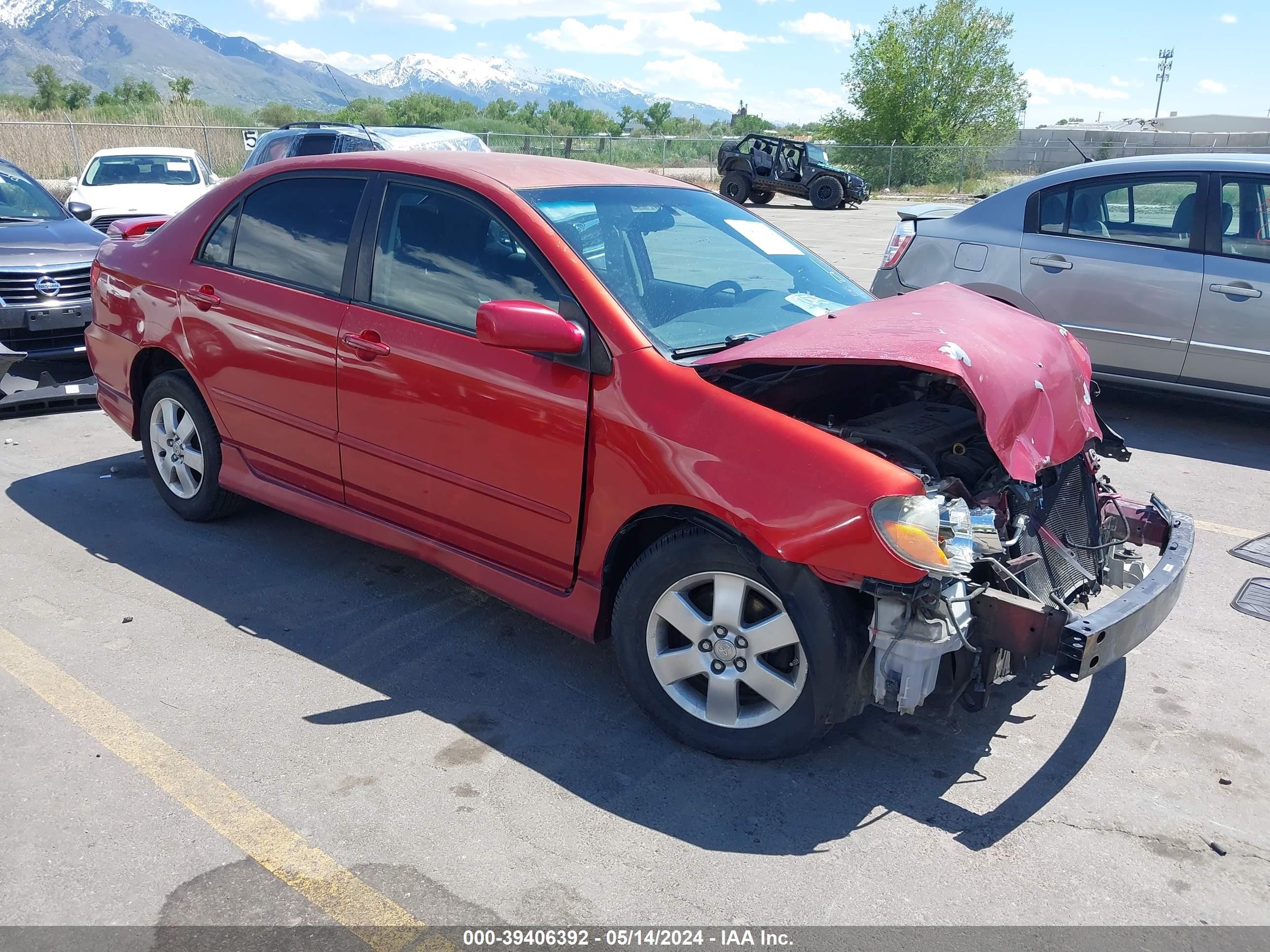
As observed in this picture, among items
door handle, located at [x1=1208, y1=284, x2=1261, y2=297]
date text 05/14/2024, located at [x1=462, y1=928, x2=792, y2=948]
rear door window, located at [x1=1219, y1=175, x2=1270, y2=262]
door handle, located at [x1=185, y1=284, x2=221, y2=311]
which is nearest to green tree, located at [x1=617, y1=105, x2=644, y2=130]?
rear door window, located at [x1=1219, y1=175, x2=1270, y2=262]

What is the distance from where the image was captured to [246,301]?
14.3 ft

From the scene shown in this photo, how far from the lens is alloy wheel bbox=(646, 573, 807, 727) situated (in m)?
2.99

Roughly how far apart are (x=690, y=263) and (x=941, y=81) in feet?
147

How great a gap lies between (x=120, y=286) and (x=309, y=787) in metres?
3.22

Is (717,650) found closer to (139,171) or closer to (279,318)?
(279,318)

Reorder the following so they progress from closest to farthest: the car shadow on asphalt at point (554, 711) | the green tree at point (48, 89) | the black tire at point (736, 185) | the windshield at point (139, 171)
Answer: the car shadow on asphalt at point (554, 711) → the windshield at point (139, 171) → the black tire at point (736, 185) → the green tree at point (48, 89)

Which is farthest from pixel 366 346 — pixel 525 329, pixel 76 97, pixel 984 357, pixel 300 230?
pixel 76 97

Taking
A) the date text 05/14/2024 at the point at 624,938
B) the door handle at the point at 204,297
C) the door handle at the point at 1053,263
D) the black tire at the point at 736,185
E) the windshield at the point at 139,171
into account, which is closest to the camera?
the date text 05/14/2024 at the point at 624,938

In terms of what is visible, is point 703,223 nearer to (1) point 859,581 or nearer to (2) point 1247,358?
(1) point 859,581

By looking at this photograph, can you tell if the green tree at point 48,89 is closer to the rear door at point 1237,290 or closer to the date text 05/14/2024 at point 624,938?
the rear door at point 1237,290

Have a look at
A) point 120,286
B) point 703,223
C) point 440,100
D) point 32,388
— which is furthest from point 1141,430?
point 440,100

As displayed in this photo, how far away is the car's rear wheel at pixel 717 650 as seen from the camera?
2969mm

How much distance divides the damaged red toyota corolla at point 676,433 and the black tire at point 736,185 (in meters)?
24.6

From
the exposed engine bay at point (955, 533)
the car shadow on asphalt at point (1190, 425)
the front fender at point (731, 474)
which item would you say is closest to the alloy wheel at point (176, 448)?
the front fender at point (731, 474)
